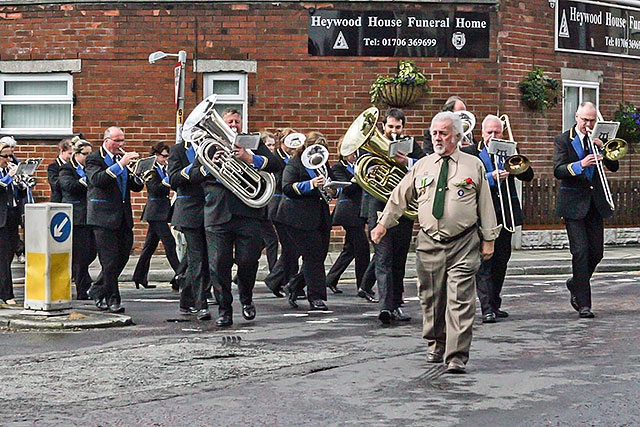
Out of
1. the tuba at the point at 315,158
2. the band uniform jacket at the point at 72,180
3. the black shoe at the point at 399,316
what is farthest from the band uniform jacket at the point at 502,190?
the band uniform jacket at the point at 72,180

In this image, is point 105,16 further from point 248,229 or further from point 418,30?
point 248,229

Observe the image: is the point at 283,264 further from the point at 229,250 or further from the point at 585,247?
the point at 585,247

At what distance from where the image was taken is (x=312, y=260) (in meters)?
13.1

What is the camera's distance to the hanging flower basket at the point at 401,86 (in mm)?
20516

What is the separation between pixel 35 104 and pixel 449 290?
13.7 meters

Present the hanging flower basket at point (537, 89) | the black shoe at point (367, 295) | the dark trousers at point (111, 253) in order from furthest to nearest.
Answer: the hanging flower basket at point (537, 89) → the black shoe at point (367, 295) → the dark trousers at point (111, 253)

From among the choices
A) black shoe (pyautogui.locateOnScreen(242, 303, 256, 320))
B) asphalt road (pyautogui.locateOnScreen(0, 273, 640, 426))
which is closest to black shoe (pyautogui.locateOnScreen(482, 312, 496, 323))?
asphalt road (pyautogui.locateOnScreen(0, 273, 640, 426))

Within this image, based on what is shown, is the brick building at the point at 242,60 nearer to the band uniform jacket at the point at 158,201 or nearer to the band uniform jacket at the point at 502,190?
the band uniform jacket at the point at 158,201

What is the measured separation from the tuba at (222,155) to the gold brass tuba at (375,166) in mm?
899

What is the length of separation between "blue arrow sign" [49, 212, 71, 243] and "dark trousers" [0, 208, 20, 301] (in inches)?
59.9

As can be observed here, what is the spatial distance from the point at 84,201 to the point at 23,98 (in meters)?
7.27

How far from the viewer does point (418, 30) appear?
819 inches

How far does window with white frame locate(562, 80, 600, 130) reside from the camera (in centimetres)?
2256

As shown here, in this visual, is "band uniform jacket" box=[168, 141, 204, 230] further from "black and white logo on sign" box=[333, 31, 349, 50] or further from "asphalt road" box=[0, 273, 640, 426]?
"black and white logo on sign" box=[333, 31, 349, 50]
